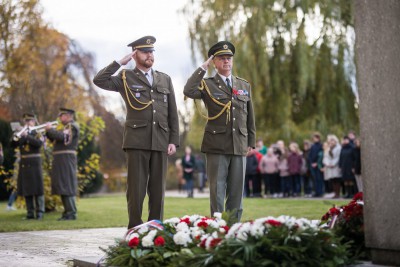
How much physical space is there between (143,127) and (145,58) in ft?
2.49

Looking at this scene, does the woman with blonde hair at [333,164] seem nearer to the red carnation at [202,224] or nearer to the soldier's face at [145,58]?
the soldier's face at [145,58]

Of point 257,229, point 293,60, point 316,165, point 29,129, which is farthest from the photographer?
point 293,60

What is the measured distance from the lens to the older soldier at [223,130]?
7.61m

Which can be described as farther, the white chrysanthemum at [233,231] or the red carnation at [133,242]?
the red carnation at [133,242]

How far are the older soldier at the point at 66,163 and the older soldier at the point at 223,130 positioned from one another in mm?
5857

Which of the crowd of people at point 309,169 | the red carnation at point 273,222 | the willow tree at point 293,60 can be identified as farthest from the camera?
the willow tree at point 293,60

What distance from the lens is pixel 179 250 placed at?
5.65m

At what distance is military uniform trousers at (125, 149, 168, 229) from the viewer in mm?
7414

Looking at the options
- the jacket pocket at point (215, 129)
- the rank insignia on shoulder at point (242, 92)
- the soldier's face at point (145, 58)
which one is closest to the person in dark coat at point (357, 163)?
the rank insignia on shoulder at point (242, 92)

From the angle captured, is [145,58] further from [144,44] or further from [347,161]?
[347,161]

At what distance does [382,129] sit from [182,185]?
2766cm

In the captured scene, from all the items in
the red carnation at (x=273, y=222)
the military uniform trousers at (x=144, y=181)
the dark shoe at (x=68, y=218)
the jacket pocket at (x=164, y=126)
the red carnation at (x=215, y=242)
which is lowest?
the dark shoe at (x=68, y=218)

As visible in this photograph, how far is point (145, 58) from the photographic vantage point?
755cm

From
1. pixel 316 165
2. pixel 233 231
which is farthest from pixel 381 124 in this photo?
pixel 316 165
